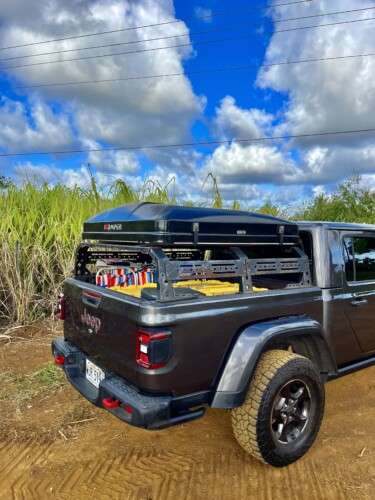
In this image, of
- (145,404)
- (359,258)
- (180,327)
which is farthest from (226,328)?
(359,258)

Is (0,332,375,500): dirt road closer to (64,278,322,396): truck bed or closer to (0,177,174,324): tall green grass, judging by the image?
(64,278,322,396): truck bed

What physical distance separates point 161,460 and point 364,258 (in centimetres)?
249

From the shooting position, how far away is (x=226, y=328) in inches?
105

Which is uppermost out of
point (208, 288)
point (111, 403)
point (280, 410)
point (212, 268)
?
point (212, 268)

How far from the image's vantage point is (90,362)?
3.12 meters

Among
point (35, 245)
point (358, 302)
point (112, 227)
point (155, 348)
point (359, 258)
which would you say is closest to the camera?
point (155, 348)

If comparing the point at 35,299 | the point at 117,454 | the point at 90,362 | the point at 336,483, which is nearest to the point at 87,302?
the point at 90,362

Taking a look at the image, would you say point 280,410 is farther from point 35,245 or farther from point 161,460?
point 35,245

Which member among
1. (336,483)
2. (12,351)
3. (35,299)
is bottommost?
(336,483)

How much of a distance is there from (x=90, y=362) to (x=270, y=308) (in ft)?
4.75

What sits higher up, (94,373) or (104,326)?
(104,326)

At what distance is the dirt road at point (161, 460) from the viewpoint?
264 centimetres

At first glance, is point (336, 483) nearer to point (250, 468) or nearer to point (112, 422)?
point (250, 468)

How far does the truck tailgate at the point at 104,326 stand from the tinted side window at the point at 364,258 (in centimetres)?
218
